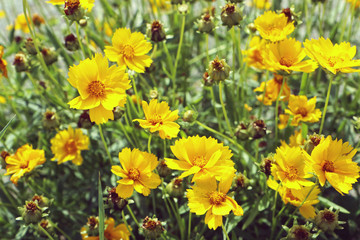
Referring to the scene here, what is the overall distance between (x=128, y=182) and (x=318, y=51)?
515mm

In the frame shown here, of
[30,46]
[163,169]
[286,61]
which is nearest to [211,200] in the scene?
[163,169]

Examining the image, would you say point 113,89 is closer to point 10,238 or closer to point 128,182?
point 128,182

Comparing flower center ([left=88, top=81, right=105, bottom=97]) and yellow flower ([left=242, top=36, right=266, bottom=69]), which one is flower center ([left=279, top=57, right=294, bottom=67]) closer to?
yellow flower ([left=242, top=36, right=266, bottom=69])

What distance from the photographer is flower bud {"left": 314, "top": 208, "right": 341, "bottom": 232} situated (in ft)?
2.88

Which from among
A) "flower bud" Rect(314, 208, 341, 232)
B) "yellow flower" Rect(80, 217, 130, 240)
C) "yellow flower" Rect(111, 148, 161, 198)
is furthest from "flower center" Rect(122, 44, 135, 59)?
"flower bud" Rect(314, 208, 341, 232)

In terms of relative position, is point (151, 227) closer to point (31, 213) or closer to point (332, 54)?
point (31, 213)

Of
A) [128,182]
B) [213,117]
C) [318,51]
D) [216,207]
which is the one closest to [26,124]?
[213,117]

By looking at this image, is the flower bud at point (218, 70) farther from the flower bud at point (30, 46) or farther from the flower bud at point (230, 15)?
the flower bud at point (30, 46)

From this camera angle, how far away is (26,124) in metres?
1.53

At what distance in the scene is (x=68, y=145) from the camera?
1206 mm

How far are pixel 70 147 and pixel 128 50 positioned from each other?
1.40 ft

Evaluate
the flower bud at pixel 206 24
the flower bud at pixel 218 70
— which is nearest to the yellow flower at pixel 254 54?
the flower bud at pixel 206 24

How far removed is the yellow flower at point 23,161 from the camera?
1.06 m

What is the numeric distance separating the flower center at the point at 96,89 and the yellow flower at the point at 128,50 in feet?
0.24
